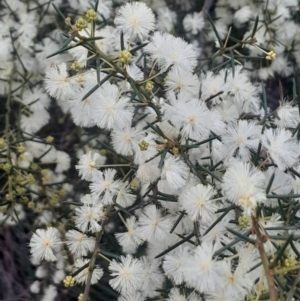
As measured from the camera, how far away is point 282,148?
41.2 inches

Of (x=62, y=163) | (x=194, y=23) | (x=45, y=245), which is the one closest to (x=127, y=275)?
(x=45, y=245)

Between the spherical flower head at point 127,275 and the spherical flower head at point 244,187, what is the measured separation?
234 mm

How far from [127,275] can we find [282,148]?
361mm

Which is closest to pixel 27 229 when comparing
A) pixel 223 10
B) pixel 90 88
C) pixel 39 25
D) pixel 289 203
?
pixel 39 25

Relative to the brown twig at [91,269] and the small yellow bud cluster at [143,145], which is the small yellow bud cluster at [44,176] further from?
the small yellow bud cluster at [143,145]

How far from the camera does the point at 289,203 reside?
3.49 feet

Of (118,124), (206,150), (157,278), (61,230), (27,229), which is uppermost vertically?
(118,124)

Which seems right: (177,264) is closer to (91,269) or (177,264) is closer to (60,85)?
(91,269)

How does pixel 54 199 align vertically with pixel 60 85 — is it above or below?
below

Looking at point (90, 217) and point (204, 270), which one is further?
point (90, 217)

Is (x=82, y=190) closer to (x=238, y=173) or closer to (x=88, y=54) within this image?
(x=88, y=54)

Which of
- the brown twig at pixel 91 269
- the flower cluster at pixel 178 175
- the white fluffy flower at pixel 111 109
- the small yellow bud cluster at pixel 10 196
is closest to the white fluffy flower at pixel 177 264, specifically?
the flower cluster at pixel 178 175

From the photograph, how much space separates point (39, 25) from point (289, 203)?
107 centimetres

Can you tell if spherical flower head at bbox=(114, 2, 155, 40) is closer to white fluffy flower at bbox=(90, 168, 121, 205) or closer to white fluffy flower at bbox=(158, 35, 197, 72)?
white fluffy flower at bbox=(158, 35, 197, 72)
